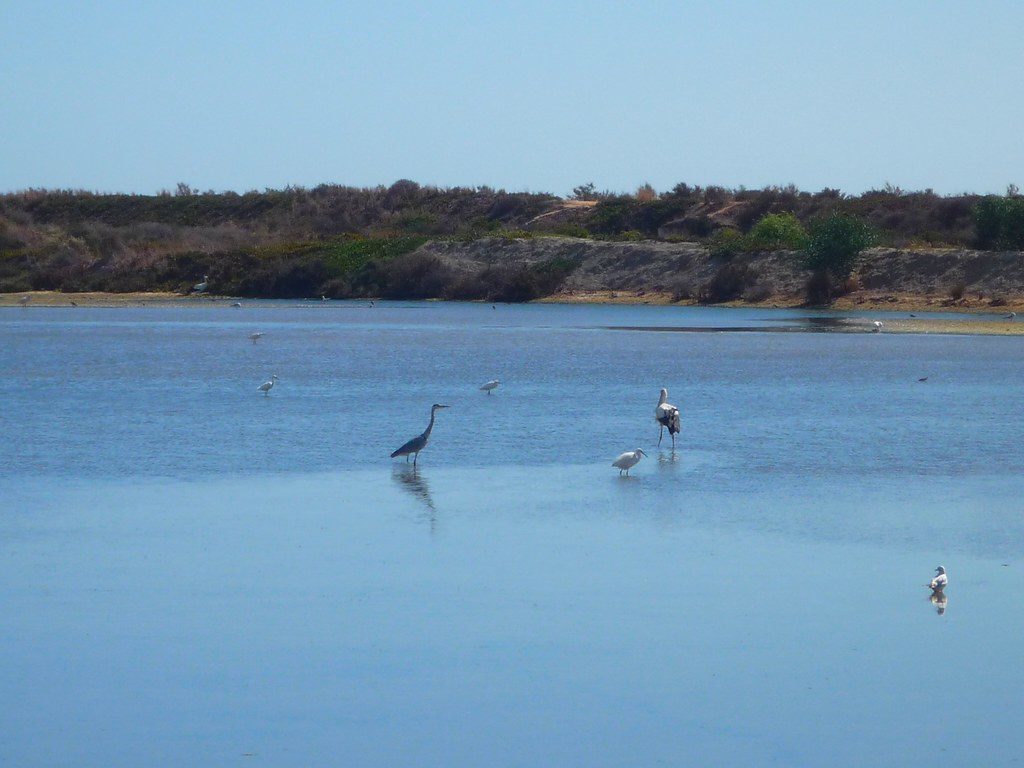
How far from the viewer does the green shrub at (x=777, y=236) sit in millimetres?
53531

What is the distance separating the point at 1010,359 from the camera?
2908cm

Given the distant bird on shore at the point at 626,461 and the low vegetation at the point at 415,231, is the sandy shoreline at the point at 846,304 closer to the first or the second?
the low vegetation at the point at 415,231

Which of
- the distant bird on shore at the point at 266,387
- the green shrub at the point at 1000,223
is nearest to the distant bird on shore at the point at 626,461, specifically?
the distant bird on shore at the point at 266,387

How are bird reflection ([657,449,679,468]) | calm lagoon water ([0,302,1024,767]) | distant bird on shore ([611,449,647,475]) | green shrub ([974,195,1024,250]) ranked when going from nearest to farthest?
calm lagoon water ([0,302,1024,767]) < distant bird on shore ([611,449,647,475]) < bird reflection ([657,449,679,468]) < green shrub ([974,195,1024,250])

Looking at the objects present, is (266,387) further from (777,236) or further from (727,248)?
(777,236)

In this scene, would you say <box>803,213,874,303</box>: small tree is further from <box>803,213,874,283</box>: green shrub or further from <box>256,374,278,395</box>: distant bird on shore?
<box>256,374,278,395</box>: distant bird on shore

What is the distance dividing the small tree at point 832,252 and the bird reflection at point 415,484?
3481cm

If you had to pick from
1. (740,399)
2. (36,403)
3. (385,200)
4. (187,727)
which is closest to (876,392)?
(740,399)

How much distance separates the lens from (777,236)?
57.4 meters

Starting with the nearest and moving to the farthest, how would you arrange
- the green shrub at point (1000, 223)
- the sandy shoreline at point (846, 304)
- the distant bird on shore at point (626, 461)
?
the distant bird on shore at point (626, 461) → the sandy shoreline at point (846, 304) → the green shrub at point (1000, 223)

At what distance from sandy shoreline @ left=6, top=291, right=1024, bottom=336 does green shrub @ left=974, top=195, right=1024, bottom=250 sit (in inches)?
204

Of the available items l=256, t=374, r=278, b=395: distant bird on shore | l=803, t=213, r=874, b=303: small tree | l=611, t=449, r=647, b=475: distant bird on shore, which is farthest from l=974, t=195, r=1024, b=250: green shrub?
l=611, t=449, r=647, b=475: distant bird on shore

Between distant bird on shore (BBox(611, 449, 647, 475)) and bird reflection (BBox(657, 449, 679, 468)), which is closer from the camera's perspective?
distant bird on shore (BBox(611, 449, 647, 475))

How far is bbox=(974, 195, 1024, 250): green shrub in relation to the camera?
49406mm
